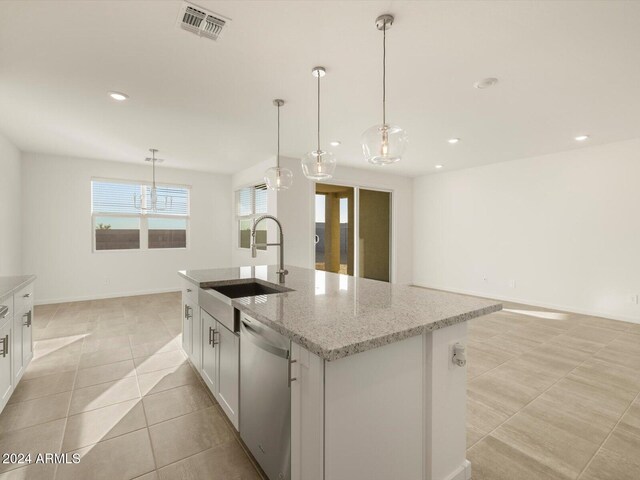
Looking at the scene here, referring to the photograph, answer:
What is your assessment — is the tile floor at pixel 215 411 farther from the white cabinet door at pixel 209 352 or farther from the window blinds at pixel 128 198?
the window blinds at pixel 128 198

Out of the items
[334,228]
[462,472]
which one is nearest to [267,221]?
[334,228]

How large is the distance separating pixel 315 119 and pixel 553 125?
292 cm

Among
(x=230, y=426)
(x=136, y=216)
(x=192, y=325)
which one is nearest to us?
(x=230, y=426)

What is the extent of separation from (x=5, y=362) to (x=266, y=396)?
1.95 metres

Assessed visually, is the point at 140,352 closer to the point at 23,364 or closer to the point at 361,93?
the point at 23,364

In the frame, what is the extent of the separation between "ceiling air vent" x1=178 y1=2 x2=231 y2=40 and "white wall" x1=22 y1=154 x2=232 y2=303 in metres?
4.90

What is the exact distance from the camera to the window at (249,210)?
6117 mm

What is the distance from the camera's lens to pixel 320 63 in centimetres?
→ 250

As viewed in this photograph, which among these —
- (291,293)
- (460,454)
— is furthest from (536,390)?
(291,293)

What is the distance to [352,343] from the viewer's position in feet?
3.54

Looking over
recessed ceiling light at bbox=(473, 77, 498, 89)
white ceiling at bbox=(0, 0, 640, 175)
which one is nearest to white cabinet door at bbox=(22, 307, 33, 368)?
white ceiling at bbox=(0, 0, 640, 175)

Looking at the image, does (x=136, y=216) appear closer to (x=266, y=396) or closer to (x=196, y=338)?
(x=196, y=338)

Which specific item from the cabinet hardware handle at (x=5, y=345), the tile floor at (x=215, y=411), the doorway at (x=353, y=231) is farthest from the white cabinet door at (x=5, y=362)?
the doorway at (x=353, y=231)

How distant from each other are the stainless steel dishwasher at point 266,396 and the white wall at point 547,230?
17.8 ft
